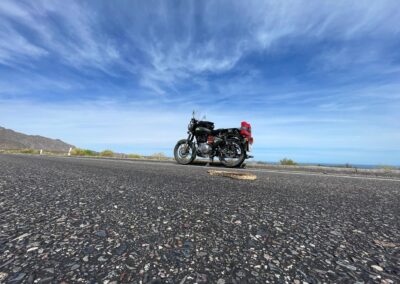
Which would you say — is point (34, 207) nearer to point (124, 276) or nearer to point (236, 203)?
point (124, 276)

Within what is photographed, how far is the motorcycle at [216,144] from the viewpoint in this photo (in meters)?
8.51

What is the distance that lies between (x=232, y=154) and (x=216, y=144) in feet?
2.78

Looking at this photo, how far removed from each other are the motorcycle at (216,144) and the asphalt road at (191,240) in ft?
21.1

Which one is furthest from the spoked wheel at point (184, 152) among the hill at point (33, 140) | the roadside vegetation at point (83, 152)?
the hill at point (33, 140)

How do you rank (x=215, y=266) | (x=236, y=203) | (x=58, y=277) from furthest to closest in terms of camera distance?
(x=236, y=203)
(x=215, y=266)
(x=58, y=277)

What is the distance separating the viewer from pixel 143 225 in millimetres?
1367

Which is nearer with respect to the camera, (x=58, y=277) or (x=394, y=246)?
(x=58, y=277)

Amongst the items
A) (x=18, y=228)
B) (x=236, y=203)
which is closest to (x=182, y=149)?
(x=236, y=203)

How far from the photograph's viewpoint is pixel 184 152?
970 cm

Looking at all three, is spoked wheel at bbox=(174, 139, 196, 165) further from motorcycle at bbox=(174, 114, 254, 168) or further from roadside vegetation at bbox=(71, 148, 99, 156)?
roadside vegetation at bbox=(71, 148, 99, 156)

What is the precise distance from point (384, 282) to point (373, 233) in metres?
0.65

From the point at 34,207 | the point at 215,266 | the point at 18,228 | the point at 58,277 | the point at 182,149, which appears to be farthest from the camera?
the point at 182,149

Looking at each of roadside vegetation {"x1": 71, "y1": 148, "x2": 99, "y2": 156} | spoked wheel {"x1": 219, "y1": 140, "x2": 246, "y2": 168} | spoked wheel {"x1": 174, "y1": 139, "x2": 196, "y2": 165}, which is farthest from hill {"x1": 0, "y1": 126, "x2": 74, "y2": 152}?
spoked wheel {"x1": 219, "y1": 140, "x2": 246, "y2": 168}

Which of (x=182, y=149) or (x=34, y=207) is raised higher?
(x=182, y=149)
